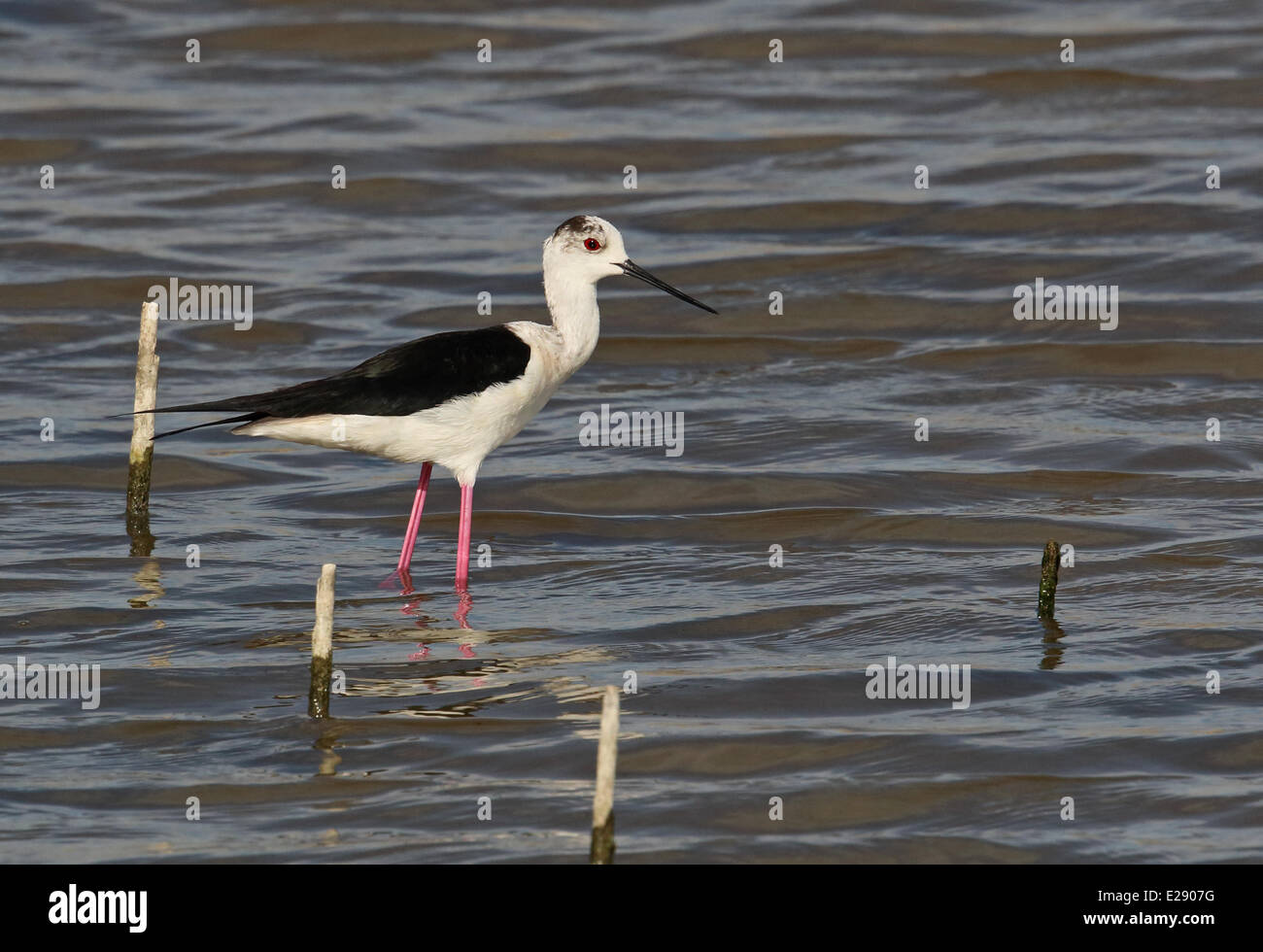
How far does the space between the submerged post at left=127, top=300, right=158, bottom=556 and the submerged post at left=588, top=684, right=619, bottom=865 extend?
5.07m

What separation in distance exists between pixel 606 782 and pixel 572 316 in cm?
484

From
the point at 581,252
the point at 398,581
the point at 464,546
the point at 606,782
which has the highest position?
the point at 581,252

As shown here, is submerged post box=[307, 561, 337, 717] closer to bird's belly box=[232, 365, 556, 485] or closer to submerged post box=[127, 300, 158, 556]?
bird's belly box=[232, 365, 556, 485]

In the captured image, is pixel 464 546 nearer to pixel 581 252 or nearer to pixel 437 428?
pixel 437 428

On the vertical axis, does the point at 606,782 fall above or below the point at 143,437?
below

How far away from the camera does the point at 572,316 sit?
10.4 metres

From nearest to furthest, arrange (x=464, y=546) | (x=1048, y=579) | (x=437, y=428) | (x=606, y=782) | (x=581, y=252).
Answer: (x=606, y=782) → (x=1048, y=579) → (x=437, y=428) → (x=464, y=546) → (x=581, y=252)

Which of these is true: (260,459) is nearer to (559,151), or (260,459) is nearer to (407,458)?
(407,458)

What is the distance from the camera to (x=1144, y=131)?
19.0m

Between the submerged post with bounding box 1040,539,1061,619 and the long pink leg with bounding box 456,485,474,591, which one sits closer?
the submerged post with bounding box 1040,539,1061,619

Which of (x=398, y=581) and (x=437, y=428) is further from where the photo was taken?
(x=398, y=581)

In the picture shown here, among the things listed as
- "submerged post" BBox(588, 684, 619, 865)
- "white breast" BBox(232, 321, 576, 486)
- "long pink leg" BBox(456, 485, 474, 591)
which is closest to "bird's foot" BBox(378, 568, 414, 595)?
"long pink leg" BBox(456, 485, 474, 591)

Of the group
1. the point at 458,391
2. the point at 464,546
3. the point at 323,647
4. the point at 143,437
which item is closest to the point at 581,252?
the point at 458,391

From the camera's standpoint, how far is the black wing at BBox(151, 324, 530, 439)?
9523mm
